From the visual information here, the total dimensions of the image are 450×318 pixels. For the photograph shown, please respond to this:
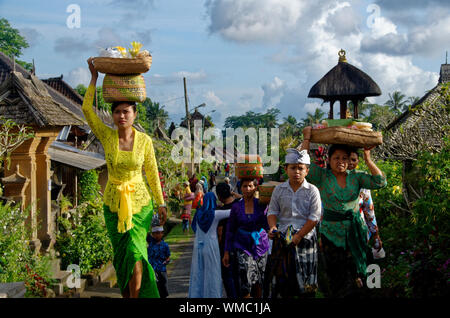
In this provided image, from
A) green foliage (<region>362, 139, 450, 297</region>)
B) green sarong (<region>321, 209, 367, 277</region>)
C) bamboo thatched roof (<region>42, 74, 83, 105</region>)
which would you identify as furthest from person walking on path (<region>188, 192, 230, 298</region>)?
bamboo thatched roof (<region>42, 74, 83, 105</region>)

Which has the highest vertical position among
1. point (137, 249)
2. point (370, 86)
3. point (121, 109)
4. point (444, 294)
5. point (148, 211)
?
point (370, 86)

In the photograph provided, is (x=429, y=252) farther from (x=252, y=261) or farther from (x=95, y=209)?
(x=95, y=209)

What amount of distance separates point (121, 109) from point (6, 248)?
4.65 m

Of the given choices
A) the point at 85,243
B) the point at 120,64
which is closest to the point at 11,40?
the point at 85,243

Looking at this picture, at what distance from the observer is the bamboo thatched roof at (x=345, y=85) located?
334 inches

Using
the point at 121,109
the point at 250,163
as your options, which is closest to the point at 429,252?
the point at 250,163

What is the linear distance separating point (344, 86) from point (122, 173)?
176 inches

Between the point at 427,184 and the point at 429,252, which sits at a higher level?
the point at 427,184

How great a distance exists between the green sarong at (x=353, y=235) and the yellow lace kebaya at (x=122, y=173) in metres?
1.94

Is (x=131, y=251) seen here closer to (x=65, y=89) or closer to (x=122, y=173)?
(x=122, y=173)

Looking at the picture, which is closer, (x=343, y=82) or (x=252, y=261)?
(x=252, y=261)

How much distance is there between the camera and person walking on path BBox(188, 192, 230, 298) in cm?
733

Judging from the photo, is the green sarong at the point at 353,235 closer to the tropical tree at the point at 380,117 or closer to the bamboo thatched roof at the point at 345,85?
the bamboo thatched roof at the point at 345,85

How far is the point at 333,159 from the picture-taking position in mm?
5844
